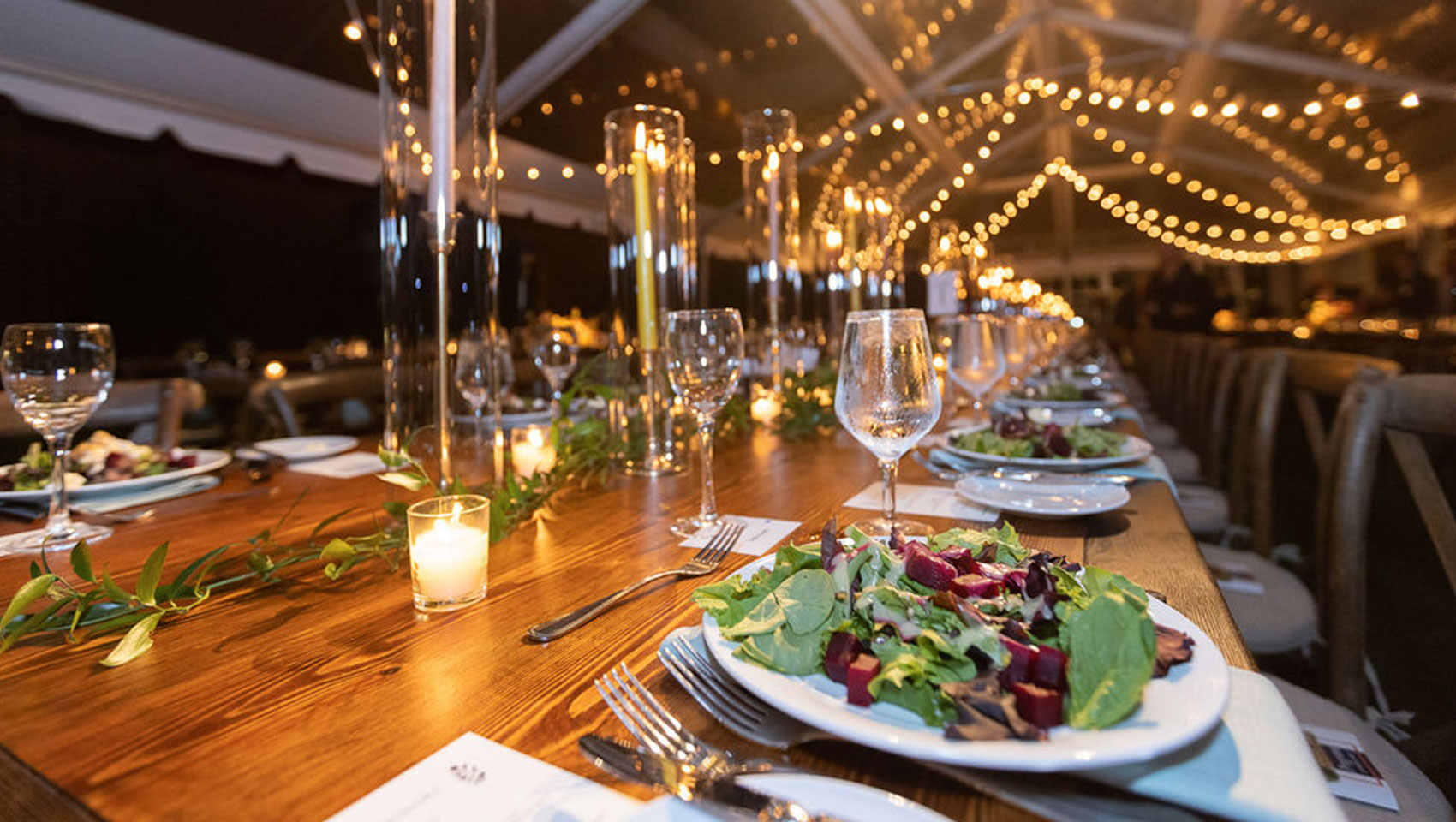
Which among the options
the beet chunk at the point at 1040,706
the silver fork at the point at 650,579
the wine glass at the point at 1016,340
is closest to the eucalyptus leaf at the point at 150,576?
the silver fork at the point at 650,579

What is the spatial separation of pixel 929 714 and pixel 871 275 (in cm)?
229

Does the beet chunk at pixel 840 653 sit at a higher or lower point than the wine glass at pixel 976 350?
lower

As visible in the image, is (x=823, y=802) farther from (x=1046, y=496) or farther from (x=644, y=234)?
(x=644, y=234)

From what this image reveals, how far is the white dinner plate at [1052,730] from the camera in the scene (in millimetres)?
329

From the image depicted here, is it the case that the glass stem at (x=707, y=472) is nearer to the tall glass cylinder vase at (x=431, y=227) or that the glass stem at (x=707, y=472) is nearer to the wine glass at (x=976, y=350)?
the tall glass cylinder vase at (x=431, y=227)

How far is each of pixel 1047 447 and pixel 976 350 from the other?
39 centimetres

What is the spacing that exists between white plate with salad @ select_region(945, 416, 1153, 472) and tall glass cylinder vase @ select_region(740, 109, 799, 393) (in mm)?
680

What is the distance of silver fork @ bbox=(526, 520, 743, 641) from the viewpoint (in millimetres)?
572

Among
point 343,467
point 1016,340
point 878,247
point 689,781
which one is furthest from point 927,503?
point 878,247

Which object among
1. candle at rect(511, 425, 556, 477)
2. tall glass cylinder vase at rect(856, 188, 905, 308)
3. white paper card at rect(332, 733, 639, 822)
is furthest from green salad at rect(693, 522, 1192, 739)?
tall glass cylinder vase at rect(856, 188, 905, 308)

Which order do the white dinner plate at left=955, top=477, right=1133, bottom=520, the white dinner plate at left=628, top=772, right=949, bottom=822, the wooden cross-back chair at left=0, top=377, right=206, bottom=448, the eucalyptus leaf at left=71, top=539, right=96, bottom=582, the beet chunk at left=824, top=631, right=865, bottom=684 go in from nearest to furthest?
the white dinner plate at left=628, top=772, right=949, bottom=822
the beet chunk at left=824, top=631, right=865, bottom=684
the eucalyptus leaf at left=71, top=539, right=96, bottom=582
the white dinner plate at left=955, top=477, right=1133, bottom=520
the wooden cross-back chair at left=0, top=377, right=206, bottom=448

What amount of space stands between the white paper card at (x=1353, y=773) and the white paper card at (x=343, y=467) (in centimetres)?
131

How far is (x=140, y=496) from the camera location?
113 centimetres

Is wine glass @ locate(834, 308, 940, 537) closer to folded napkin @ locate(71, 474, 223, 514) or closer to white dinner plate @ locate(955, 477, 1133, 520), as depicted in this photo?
white dinner plate @ locate(955, 477, 1133, 520)
